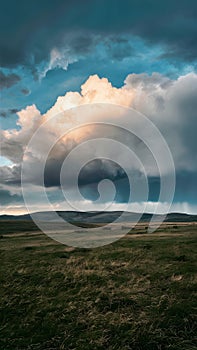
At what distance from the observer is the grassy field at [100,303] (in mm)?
12586

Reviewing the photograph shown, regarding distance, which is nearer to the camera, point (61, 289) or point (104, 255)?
point (61, 289)

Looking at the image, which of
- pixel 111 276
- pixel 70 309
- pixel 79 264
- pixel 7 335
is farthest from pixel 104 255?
pixel 7 335

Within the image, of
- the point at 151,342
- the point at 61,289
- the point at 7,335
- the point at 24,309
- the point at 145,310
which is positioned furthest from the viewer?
the point at 61,289

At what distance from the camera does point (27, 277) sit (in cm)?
2080

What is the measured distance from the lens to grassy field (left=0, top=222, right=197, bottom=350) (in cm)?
1259

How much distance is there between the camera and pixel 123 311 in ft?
49.4

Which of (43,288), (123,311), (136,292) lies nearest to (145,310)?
(123,311)

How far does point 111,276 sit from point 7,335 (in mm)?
8451

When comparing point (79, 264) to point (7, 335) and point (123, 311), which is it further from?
point (7, 335)

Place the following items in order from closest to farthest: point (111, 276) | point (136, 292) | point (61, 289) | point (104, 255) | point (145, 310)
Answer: point (145, 310), point (136, 292), point (61, 289), point (111, 276), point (104, 255)

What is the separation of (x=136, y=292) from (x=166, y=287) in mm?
1863

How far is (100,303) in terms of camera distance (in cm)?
1605

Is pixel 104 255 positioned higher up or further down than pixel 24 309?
higher up

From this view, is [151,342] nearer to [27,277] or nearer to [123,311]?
[123,311]
